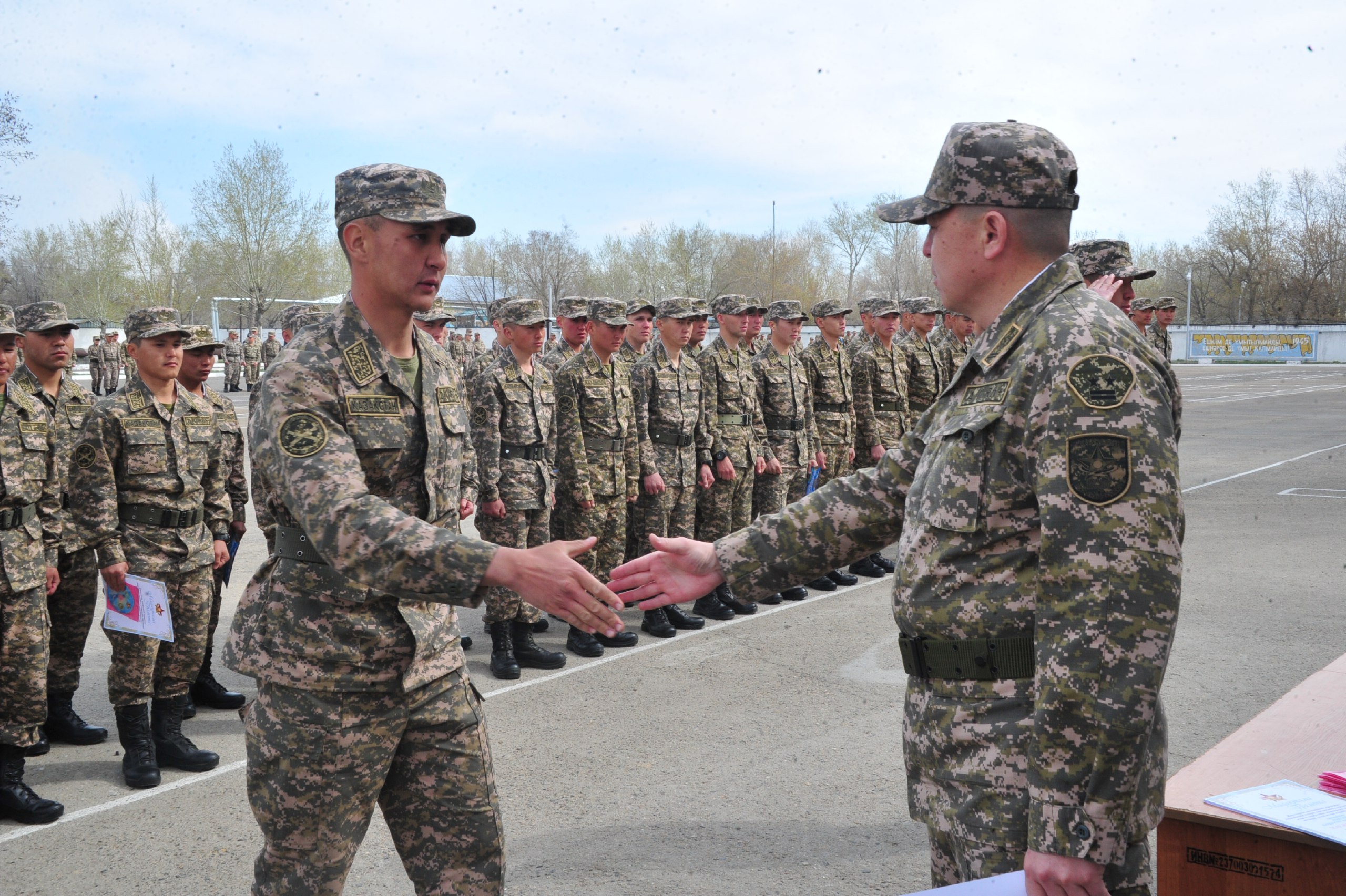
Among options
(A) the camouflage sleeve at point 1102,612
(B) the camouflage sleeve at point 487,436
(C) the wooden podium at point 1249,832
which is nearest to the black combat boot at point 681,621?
(B) the camouflage sleeve at point 487,436

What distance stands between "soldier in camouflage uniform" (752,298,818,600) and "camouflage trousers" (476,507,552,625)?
7.73 feet

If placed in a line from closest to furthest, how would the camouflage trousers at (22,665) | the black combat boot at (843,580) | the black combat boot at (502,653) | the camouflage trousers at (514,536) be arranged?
1. the camouflage trousers at (22,665)
2. the black combat boot at (502,653)
3. the camouflage trousers at (514,536)
4. the black combat boot at (843,580)

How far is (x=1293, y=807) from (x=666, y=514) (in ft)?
18.3

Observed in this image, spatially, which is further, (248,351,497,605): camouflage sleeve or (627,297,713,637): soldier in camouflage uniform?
(627,297,713,637): soldier in camouflage uniform

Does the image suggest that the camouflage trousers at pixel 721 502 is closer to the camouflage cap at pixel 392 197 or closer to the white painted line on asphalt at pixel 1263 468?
the camouflage cap at pixel 392 197

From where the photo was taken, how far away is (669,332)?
7941 millimetres

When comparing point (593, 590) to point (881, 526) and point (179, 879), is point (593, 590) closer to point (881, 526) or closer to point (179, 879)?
point (881, 526)

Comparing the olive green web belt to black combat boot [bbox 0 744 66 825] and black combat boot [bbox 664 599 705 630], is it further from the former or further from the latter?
black combat boot [bbox 664 599 705 630]

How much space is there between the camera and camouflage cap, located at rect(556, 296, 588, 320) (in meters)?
7.82

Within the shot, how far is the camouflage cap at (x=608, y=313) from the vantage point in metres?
7.28

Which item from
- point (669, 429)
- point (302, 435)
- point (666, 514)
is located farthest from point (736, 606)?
point (302, 435)

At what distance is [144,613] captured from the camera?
4461mm

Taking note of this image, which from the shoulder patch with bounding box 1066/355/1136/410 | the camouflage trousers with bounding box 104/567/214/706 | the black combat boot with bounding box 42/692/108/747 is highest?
the shoulder patch with bounding box 1066/355/1136/410

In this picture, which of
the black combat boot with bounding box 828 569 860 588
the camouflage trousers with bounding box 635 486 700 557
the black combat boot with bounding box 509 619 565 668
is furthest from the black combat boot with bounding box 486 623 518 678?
the black combat boot with bounding box 828 569 860 588
